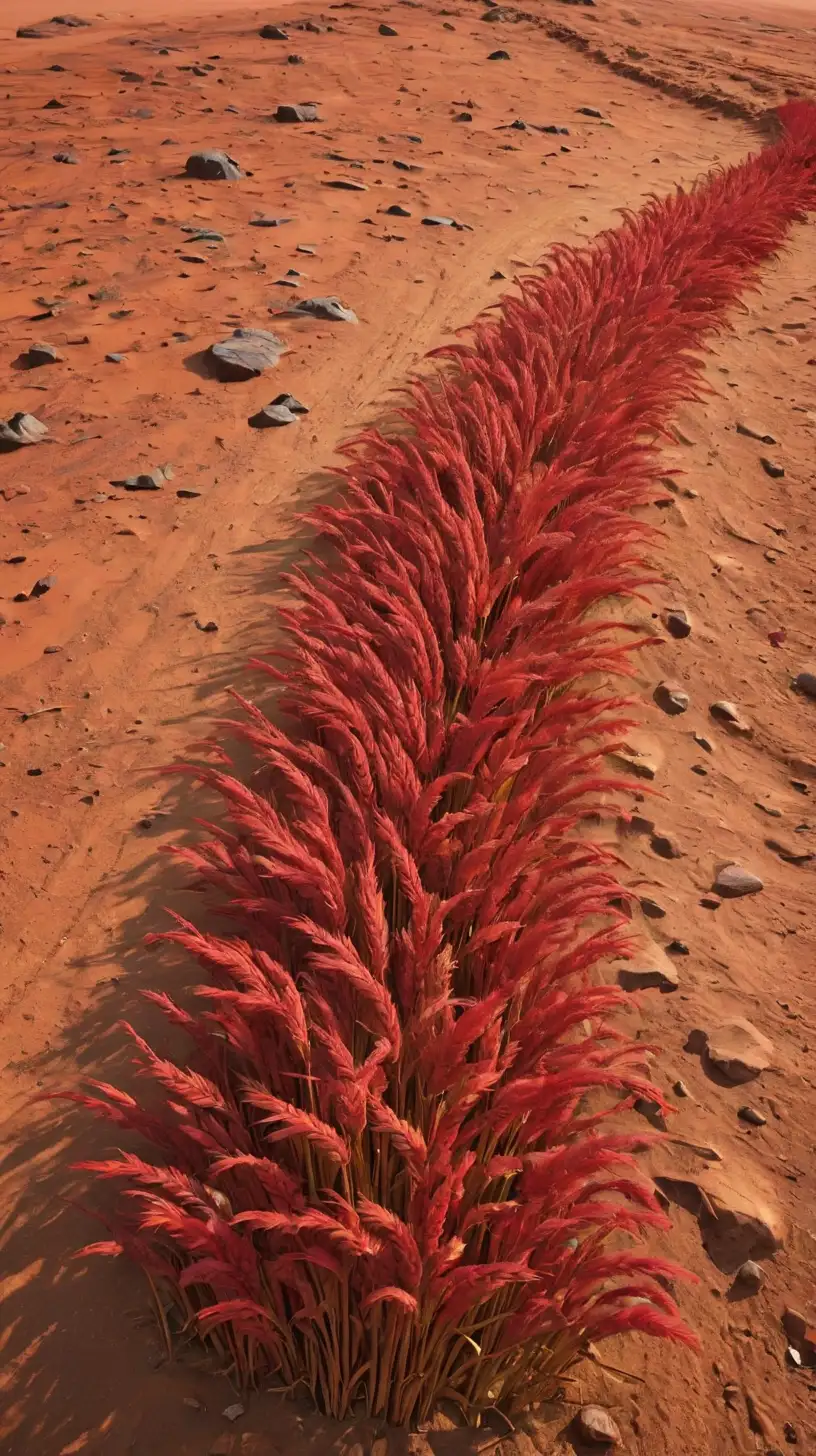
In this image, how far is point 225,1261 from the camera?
142 cm

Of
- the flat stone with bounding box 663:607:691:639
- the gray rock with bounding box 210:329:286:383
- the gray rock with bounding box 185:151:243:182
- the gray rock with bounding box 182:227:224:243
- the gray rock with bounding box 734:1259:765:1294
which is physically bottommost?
the gray rock with bounding box 734:1259:765:1294

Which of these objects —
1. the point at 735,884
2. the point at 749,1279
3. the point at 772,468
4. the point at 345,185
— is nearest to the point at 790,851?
the point at 735,884

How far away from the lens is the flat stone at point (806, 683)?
3.28 meters

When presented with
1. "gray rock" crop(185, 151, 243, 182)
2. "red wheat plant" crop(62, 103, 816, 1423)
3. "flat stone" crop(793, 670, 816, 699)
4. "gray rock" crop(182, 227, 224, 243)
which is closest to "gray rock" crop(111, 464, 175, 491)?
"red wheat plant" crop(62, 103, 816, 1423)

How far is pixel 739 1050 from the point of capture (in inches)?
81.4

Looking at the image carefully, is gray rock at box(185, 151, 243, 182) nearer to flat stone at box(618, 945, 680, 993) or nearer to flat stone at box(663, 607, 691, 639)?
flat stone at box(663, 607, 691, 639)

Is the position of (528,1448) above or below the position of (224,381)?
below

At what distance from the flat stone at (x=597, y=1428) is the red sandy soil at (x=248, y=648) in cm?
2

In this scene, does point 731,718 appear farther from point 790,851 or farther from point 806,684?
point 790,851

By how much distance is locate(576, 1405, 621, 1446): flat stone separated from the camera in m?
1.45

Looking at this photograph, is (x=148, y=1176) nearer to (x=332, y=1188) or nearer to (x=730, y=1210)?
(x=332, y=1188)

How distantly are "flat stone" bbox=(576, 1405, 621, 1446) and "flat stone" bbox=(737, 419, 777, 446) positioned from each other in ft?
13.7

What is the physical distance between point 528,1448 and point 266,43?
42.4 ft

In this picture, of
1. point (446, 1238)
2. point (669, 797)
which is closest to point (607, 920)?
point (669, 797)
